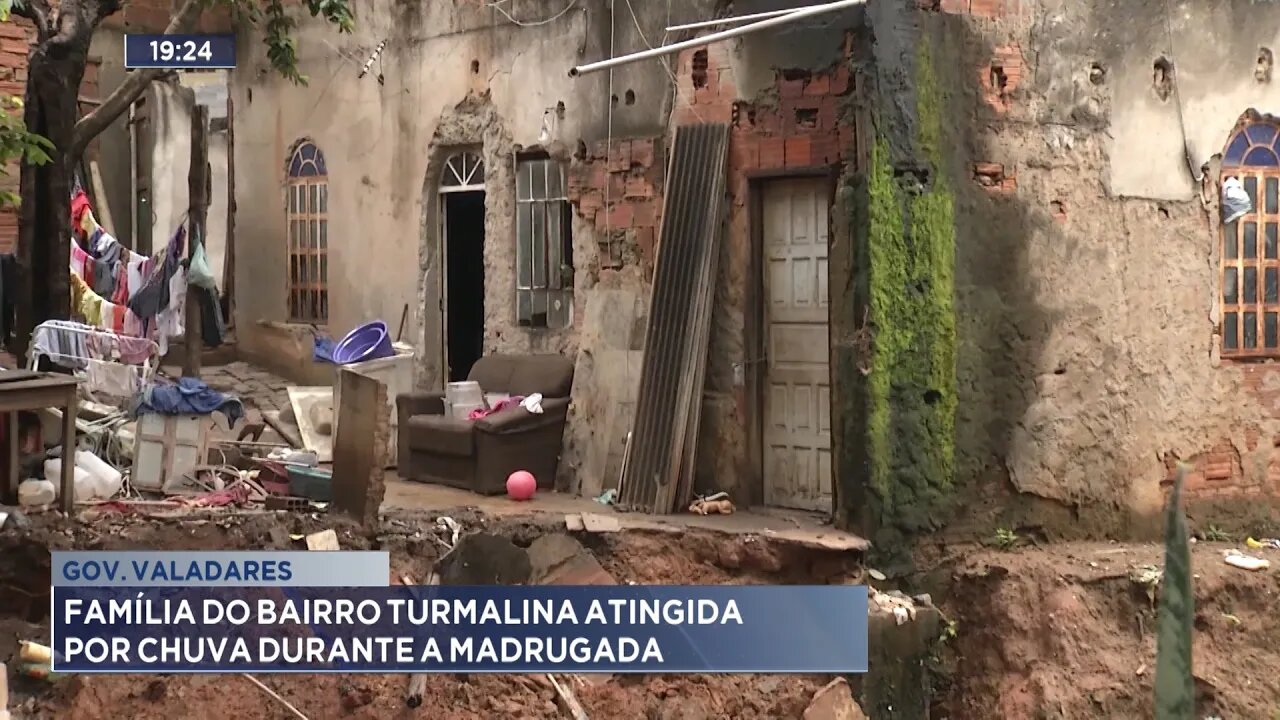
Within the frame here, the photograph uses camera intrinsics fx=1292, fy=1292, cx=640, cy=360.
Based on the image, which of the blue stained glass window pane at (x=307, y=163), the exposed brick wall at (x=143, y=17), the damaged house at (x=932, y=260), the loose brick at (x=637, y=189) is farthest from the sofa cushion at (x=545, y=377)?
the exposed brick wall at (x=143, y=17)

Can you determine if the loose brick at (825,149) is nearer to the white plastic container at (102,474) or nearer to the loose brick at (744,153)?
the loose brick at (744,153)

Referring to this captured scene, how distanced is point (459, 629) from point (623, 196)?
3.49 metres

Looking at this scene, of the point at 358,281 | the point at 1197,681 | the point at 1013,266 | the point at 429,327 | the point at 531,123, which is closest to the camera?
the point at 1197,681

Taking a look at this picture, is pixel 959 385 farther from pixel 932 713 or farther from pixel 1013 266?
pixel 932 713

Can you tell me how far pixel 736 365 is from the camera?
25.7ft

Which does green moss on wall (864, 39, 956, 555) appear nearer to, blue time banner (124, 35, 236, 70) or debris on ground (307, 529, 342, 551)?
debris on ground (307, 529, 342, 551)

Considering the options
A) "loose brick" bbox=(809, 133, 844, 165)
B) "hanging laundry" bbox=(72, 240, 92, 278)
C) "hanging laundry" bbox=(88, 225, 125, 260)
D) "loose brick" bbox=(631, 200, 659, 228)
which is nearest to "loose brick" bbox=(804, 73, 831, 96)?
"loose brick" bbox=(809, 133, 844, 165)

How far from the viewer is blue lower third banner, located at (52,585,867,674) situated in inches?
223

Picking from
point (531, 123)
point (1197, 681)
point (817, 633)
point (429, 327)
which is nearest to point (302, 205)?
point (429, 327)

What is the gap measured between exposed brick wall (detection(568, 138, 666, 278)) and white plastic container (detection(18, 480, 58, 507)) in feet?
12.0

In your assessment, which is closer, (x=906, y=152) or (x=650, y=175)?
(x=906, y=152)

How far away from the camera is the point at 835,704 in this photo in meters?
6.70

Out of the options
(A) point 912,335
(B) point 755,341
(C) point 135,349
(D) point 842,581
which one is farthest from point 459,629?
(C) point 135,349

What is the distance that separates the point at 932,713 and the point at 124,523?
4602mm
